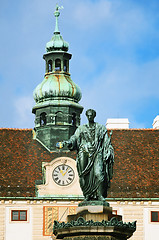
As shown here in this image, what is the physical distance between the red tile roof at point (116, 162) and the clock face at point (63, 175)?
124cm

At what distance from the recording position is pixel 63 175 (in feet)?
171

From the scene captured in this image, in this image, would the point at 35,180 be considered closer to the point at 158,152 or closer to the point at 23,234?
the point at 23,234

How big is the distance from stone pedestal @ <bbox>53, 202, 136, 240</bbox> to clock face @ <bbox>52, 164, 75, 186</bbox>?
3435 cm

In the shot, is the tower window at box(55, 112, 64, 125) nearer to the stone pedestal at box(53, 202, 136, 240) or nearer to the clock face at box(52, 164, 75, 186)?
the clock face at box(52, 164, 75, 186)

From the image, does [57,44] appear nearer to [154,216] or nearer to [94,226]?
[154,216]

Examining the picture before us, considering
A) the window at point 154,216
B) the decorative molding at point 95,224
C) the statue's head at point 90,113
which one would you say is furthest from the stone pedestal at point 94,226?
the window at point 154,216

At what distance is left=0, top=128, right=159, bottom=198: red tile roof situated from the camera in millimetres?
51719

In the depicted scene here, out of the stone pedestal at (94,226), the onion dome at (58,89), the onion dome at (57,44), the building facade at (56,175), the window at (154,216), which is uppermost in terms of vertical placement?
the onion dome at (57,44)

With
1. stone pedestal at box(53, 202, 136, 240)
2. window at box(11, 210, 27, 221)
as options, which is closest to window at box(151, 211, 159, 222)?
window at box(11, 210, 27, 221)

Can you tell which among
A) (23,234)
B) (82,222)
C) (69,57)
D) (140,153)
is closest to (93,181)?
(82,222)

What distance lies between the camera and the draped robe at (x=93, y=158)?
18.1 meters

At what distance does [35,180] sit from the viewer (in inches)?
2066

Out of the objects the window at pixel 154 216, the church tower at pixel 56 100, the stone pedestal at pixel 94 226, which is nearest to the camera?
the stone pedestal at pixel 94 226

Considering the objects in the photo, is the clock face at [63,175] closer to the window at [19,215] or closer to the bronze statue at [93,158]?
the window at [19,215]
